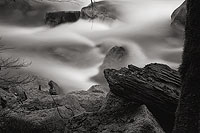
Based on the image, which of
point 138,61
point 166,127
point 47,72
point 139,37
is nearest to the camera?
point 166,127

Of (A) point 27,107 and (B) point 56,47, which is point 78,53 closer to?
(B) point 56,47

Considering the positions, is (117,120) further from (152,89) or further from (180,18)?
(180,18)

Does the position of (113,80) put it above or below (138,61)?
above

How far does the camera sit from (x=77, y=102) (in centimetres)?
709

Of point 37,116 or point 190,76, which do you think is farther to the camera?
point 37,116

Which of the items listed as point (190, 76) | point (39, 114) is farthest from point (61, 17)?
point (190, 76)

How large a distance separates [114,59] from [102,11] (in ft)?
19.3

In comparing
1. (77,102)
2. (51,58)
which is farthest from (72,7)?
(77,102)

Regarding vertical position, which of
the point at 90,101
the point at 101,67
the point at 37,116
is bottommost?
the point at 101,67

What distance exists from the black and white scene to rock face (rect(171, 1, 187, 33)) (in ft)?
0.14

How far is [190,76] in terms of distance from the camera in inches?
153

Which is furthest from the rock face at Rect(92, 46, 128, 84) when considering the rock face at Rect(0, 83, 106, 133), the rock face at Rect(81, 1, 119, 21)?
the rock face at Rect(0, 83, 106, 133)

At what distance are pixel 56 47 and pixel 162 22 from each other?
562 centimetres

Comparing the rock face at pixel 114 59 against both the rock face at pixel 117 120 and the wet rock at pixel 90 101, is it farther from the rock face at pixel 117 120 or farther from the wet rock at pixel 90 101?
the rock face at pixel 117 120
